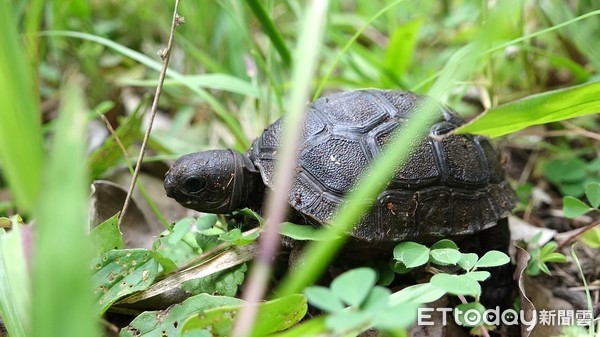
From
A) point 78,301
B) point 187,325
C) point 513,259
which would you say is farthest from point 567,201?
point 78,301

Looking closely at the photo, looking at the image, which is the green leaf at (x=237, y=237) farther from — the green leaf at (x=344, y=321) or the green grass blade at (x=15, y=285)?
the green leaf at (x=344, y=321)

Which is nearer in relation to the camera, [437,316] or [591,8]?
[437,316]

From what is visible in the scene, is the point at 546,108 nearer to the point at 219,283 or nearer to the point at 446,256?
the point at 446,256

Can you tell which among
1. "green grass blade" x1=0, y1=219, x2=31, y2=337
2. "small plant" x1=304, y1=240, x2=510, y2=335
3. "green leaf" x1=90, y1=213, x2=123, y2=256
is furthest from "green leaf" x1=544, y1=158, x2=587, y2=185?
"green grass blade" x1=0, y1=219, x2=31, y2=337

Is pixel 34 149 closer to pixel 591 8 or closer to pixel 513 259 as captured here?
pixel 513 259

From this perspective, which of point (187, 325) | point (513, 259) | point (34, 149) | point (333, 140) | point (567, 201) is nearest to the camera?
point (34, 149)

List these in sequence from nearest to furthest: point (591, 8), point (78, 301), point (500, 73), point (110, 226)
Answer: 1. point (78, 301)
2. point (110, 226)
3. point (591, 8)
4. point (500, 73)

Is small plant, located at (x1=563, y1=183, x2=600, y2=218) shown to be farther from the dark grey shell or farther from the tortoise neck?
the tortoise neck
